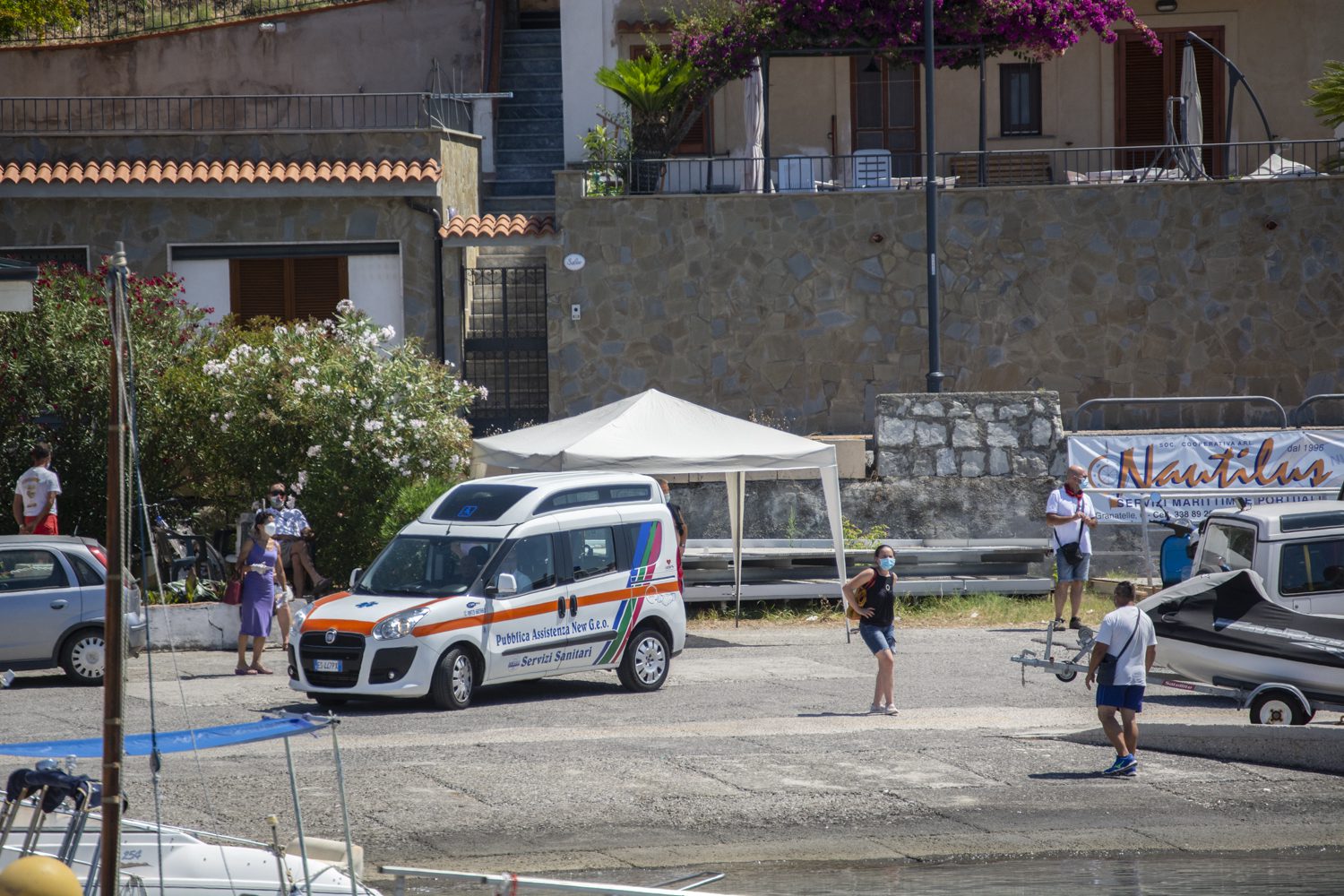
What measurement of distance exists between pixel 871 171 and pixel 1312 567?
11988 mm

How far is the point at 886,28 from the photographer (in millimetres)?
24891

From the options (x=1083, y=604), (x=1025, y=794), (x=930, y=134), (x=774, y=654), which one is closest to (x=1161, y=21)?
(x=930, y=134)

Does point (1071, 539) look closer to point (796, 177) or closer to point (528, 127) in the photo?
point (796, 177)

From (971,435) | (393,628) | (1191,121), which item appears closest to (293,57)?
(971,435)

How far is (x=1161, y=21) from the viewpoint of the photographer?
1189 inches

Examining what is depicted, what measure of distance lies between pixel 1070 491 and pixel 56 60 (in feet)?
70.9

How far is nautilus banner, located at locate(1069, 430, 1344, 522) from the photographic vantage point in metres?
21.2

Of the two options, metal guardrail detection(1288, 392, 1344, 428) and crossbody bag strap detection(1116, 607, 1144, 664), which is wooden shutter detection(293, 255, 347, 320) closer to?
metal guardrail detection(1288, 392, 1344, 428)

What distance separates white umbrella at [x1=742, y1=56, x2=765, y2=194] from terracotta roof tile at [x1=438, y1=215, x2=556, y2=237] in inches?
125

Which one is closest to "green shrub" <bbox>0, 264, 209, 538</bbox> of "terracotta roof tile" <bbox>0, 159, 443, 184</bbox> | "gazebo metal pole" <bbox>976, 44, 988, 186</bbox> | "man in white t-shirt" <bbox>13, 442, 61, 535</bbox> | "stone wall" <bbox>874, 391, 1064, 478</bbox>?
"man in white t-shirt" <bbox>13, 442, 61, 535</bbox>

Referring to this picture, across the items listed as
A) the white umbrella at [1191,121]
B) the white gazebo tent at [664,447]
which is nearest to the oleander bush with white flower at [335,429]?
the white gazebo tent at [664,447]

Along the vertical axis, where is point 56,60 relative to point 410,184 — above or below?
above

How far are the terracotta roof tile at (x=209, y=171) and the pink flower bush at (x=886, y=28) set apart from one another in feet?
16.0

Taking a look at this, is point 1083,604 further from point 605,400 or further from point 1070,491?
point 605,400
